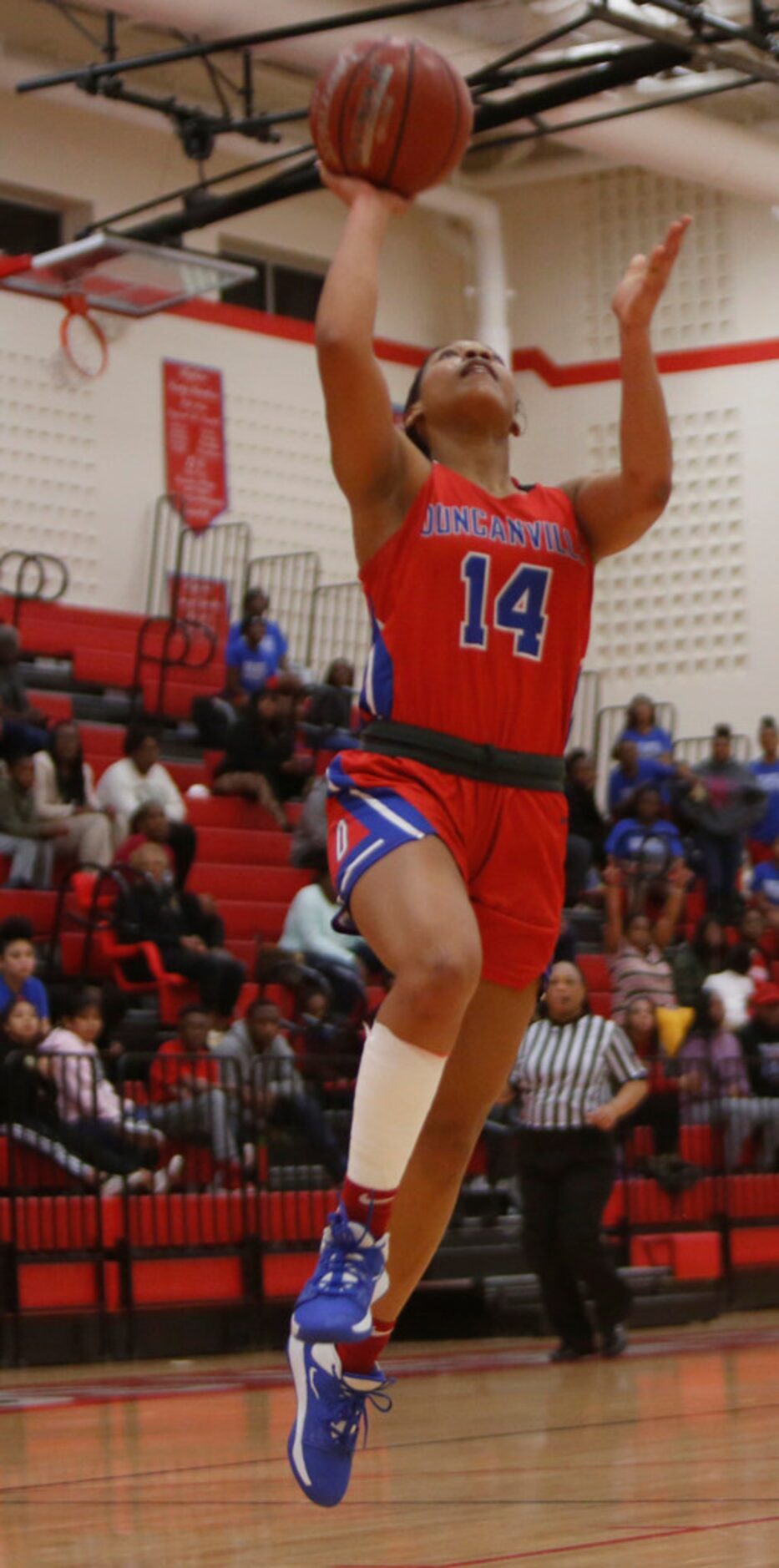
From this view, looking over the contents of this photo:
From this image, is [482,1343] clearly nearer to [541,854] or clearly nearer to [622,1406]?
[622,1406]

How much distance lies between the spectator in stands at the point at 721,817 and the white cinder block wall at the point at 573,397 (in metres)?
4.67

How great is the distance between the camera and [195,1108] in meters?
9.98

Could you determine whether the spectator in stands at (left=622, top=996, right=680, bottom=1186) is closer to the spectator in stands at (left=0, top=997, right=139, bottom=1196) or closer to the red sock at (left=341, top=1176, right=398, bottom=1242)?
the spectator in stands at (left=0, top=997, right=139, bottom=1196)

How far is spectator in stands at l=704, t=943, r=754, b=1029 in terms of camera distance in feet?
47.2

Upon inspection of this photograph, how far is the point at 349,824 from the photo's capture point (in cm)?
409

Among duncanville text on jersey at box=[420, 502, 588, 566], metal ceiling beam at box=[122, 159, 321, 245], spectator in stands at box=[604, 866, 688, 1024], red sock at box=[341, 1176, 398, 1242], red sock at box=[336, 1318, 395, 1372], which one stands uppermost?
metal ceiling beam at box=[122, 159, 321, 245]

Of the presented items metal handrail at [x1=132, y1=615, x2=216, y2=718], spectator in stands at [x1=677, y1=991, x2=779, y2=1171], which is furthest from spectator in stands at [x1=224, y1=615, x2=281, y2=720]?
spectator in stands at [x1=677, y1=991, x2=779, y2=1171]

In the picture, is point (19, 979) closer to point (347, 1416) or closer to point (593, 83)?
point (593, 83)

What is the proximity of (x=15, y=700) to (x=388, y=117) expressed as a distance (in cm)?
989

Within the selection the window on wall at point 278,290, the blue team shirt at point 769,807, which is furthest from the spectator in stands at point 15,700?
the window on wall at point 278,290

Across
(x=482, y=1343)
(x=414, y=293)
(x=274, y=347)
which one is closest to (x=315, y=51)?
(x=274, y=347)

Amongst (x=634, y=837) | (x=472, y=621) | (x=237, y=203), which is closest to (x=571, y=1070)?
(x=472, y=621)

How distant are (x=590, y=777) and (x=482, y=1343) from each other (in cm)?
785

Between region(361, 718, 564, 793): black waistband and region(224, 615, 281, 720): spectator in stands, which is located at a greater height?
region(224, 615, 281, 720): spectator in stands
